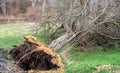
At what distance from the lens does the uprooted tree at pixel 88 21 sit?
44.1 ft

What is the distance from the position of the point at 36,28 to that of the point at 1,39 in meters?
2.06

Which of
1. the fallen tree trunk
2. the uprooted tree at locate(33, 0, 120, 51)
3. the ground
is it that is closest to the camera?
the ground

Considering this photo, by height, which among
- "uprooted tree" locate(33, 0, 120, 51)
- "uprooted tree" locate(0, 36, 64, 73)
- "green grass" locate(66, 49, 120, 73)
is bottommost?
"green grass" locate(66, 49, 120, 73)

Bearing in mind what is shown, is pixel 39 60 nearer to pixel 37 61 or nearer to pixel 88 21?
pixel 37 61

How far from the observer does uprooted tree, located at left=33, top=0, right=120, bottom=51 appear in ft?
44.1

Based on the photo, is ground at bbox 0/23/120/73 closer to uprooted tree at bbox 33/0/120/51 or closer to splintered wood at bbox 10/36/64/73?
splintered wood at bbox 10/36/64/73

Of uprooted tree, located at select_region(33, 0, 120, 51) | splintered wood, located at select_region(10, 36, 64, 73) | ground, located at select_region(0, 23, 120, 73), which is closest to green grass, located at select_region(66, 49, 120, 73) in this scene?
ground, located at select_region(0, 23, 120, 73)

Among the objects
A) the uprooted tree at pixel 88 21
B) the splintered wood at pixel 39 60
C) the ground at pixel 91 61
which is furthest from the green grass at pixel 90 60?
the uprooted tree at pixel 88 21

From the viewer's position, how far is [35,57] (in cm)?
1142

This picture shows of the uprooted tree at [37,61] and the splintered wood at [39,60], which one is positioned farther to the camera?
the splintered wood at [39,60]

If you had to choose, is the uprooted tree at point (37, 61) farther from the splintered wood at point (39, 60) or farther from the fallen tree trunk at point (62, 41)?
the fallen tree trunk at point (62, 41)

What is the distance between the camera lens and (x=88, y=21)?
13.5 meters

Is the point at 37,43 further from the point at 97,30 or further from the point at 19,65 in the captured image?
the point at 97,30

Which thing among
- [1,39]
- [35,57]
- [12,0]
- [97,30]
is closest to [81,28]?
[97,30]
